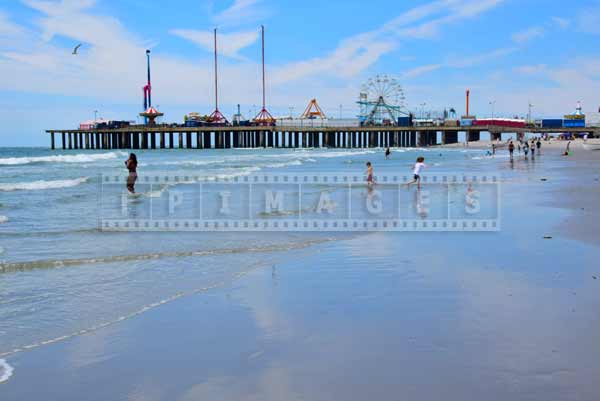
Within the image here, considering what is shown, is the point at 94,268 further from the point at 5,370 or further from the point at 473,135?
the point at 473,135

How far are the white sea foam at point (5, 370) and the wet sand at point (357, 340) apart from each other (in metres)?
0.05

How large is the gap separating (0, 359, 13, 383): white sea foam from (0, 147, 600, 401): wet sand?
53 millimetres

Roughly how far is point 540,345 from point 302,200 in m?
12.1

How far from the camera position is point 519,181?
20.7 metres

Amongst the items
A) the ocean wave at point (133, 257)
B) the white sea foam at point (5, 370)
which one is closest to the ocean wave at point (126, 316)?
the white sea foam at point (5, 370)

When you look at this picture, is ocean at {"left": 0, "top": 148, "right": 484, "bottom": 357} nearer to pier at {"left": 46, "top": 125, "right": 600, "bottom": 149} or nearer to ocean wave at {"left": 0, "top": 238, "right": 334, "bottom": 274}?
ocean wave at {"left": 0, "top": 238, "right": 334, "bottom": 274}

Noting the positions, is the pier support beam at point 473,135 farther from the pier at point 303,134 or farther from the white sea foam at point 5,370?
the white sea foam at point 5,370

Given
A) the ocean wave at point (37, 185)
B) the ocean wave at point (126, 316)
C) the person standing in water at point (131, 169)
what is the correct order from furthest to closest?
the ocean wave at point (37, 185) < the person standing in water at point (131, 169) < the ocean wave at point (126, 316)

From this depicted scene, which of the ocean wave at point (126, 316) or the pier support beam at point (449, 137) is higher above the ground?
the pier support beam at point (449, 137)

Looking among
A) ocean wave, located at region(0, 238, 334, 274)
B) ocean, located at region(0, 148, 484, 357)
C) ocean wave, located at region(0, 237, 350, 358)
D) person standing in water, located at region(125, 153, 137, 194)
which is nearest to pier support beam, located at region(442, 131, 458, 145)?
person standing in water, located at region(125, 153, 137, 194)

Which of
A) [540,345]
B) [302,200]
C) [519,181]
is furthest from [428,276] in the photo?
[519,181]

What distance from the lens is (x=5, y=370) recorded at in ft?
13.5

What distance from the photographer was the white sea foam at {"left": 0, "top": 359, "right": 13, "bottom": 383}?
13.0 ft

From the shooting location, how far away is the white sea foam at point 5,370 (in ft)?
13.0
